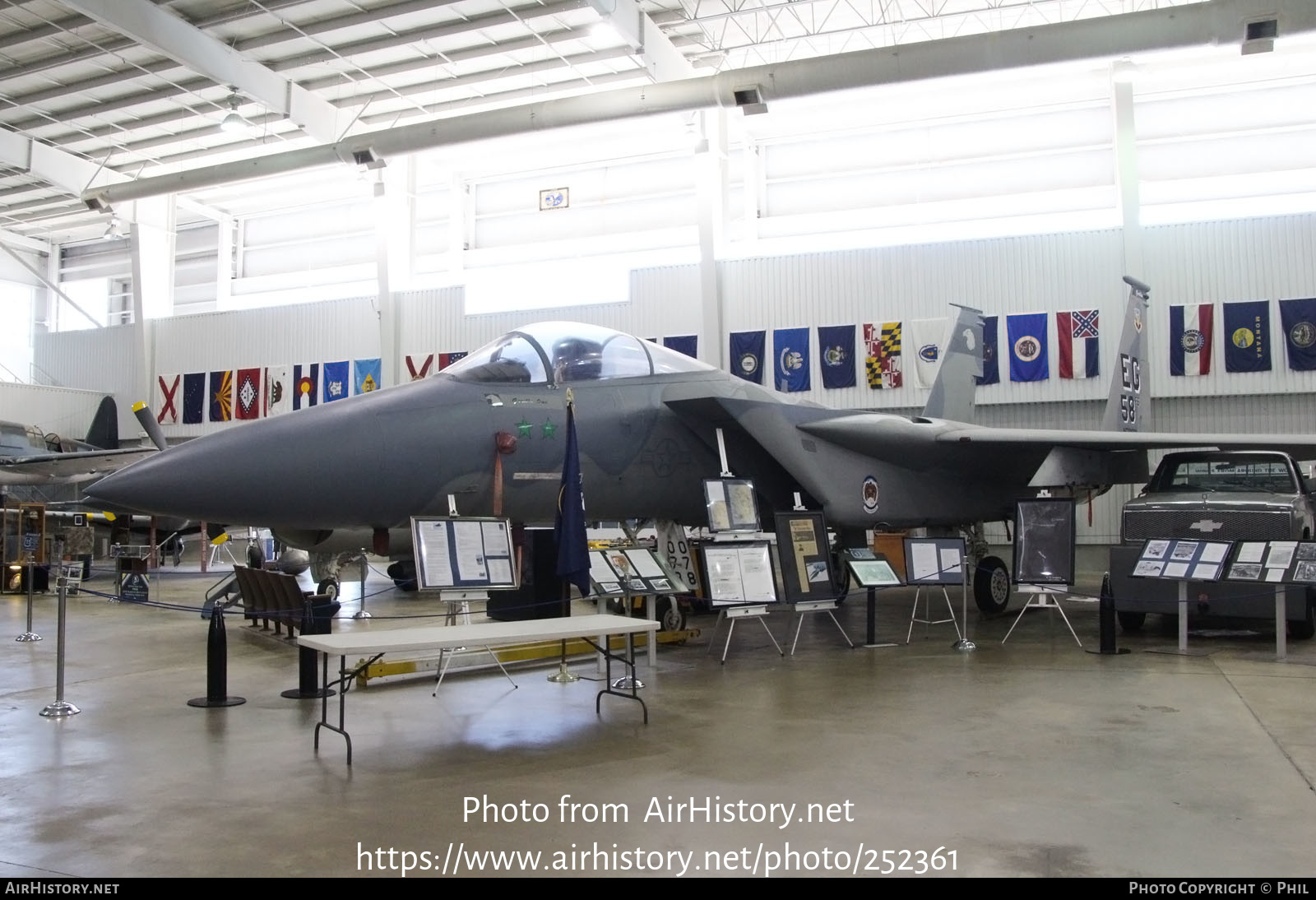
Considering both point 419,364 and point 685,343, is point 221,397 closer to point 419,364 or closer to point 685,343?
point 419,364

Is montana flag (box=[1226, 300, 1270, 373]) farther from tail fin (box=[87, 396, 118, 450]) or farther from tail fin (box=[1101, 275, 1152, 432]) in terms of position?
tail fin (box=[87, 396, 118, 450])

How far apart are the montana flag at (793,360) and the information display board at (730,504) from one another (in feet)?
35.6

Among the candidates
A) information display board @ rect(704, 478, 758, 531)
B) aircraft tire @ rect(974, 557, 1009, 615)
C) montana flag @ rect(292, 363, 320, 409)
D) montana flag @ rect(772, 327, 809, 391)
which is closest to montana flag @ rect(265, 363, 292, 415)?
montana flag @ rect(292, 363, 320, 409)

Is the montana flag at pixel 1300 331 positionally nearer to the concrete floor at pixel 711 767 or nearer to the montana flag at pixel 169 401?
the concrete floor at pixel 711 767

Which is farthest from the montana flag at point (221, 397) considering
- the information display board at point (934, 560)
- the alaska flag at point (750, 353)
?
the information display board at point (934, 560)

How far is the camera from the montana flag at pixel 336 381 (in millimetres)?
22375

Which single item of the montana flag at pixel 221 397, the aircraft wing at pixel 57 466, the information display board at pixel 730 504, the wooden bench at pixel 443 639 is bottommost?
the wooden bench at pixel 443 639

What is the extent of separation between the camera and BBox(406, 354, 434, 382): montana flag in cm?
2139

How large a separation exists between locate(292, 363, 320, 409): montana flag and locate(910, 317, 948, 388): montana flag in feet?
43.3

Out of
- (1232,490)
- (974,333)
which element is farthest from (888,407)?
(1232,490)

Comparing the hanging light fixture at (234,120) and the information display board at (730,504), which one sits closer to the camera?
the information display board at (730,504)

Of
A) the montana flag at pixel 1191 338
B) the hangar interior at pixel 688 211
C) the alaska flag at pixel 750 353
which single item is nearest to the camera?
the hangar interior at pixel 688 211

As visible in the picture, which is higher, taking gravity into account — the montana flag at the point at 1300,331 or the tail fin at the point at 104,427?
the montana flag at the point at 1300,331
